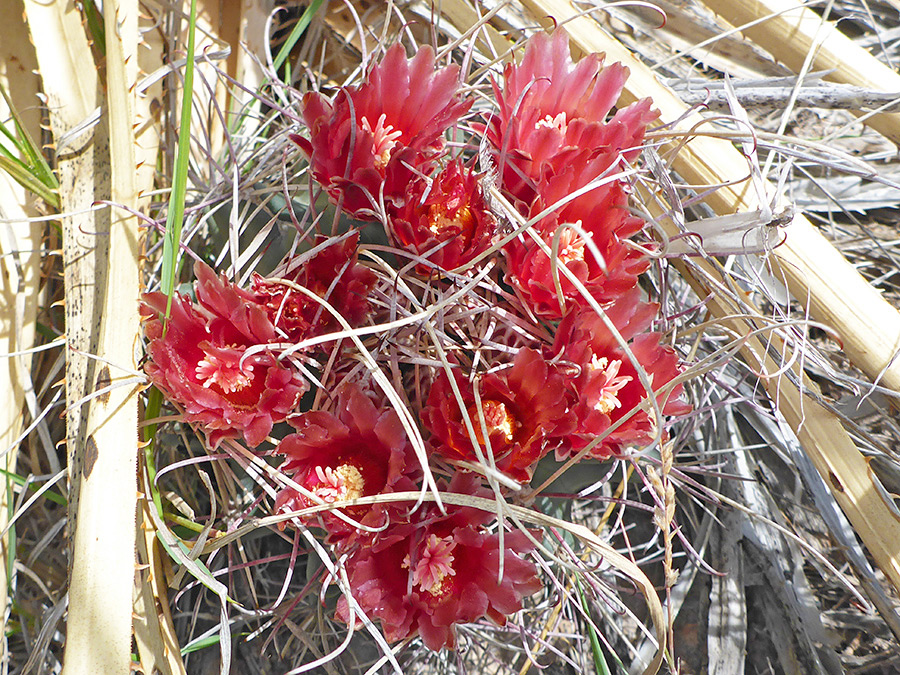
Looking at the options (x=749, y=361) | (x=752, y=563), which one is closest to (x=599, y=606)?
(x=752, y=563)

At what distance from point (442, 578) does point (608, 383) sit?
0.19 meters

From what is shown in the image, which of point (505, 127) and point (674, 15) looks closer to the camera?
point (505, 127)

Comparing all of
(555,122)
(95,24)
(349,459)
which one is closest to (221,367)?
(349,459)

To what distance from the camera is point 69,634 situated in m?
0.55

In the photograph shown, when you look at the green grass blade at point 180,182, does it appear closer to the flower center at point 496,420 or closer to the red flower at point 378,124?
the red flower at point 378,124

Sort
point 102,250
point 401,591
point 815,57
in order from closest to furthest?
point 401,591 < point 102,250 < point 815,57

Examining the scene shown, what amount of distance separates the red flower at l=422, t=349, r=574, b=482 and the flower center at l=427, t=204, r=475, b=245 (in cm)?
11

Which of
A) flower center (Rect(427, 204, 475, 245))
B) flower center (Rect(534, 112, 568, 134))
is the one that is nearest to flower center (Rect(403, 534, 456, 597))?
flower center (Rect(427, 204, 475, 245))

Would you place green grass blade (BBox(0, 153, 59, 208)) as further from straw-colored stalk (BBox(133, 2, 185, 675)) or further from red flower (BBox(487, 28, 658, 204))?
red flower (BBox(487, 28, 658, 204))

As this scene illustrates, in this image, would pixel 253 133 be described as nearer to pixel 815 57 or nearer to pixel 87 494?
pixel 87 494

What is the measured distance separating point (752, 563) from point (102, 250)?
2.55 feet

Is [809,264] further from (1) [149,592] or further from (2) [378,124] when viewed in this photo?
(1) [149,592]

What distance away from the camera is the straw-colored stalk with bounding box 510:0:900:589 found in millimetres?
630

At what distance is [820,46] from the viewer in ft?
2.57
